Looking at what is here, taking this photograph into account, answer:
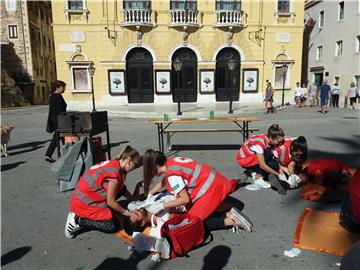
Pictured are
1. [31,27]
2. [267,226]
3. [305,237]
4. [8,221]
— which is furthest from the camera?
[31,27]

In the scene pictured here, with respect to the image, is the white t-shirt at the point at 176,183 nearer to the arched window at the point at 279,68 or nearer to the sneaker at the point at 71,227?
the sneaker at the point at 71,227

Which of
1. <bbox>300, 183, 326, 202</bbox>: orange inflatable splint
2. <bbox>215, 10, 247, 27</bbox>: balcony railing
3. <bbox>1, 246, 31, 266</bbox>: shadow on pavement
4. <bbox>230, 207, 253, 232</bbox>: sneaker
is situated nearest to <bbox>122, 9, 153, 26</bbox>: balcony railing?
<bbox>215, 10, 247, 27</bbox>: balcony railing

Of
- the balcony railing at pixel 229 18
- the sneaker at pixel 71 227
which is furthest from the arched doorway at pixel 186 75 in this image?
the sneaker at pixel 71 227

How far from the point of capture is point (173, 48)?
920 inches

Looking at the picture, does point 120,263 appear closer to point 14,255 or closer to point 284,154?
point 14,255

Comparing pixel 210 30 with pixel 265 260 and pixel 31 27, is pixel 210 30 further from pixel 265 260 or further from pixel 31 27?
pixel 31 27

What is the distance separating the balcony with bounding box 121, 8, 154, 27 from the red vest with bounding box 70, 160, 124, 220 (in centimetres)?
2096

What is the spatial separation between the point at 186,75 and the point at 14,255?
21.9 metres

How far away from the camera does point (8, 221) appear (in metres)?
3.75

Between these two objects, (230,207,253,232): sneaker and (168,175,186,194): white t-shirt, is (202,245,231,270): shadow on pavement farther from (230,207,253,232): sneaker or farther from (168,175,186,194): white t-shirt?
(168,175,186,194): white t-shirt

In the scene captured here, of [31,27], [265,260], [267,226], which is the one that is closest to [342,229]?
[267,226]

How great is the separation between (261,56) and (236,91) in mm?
3372

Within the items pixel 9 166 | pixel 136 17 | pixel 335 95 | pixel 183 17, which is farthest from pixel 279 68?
pixel 9 166

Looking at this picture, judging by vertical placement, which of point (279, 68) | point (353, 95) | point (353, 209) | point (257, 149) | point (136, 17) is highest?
point (136, 17)
